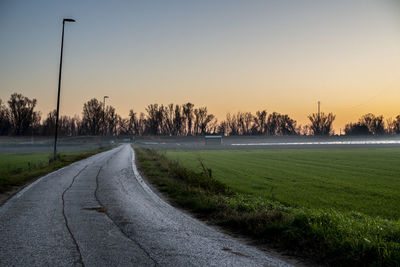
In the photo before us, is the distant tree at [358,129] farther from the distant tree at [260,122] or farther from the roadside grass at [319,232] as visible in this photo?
the roadside grass at [319,232]

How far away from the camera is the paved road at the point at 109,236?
15.7 ft

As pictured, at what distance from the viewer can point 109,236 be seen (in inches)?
239

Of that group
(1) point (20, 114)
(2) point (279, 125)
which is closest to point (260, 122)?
(2) point (279, 125)

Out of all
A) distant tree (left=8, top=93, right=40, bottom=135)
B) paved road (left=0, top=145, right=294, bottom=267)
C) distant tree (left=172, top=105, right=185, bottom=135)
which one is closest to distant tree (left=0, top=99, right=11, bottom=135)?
distant tree (left=8, top=93, right=40, bottom=135)

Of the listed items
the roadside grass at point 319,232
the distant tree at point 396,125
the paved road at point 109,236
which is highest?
the distant tree at point 396,125

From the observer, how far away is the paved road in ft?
15.7

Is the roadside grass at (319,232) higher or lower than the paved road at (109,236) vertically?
higher

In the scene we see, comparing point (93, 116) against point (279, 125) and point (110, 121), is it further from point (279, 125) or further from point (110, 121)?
point (279, 125)

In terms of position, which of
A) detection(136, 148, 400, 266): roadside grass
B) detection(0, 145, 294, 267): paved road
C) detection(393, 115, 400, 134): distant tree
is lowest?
detection(0, 145, 294, 267): paved road

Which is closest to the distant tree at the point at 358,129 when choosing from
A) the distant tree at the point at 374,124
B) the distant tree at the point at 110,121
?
the distant tree at the point at 374,124

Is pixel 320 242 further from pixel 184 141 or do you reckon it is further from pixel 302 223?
pixel 184 141

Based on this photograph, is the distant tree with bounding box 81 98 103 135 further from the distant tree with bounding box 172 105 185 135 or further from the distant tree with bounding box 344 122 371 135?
the distant tree with bounding box 344 122 371 135

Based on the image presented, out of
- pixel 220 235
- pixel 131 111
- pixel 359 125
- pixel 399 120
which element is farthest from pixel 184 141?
pixel 220 235

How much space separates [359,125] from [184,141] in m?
82.4
